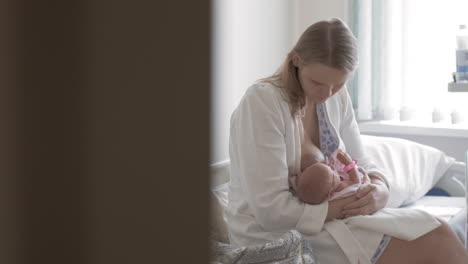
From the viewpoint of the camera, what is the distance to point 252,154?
1.68 m

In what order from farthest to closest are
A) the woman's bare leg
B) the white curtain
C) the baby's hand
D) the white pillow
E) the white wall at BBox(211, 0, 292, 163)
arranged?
the white curtain < the white wall at BBox(211, 0, 292, 163) < the white pillow < the baby's hand < the woman's bare leg

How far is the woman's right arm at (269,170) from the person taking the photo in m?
1.67

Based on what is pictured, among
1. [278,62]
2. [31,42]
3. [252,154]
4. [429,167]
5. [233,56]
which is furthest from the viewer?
[278,62]

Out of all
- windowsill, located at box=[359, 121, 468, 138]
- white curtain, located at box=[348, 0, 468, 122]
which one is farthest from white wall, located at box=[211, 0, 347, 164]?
windowsill, located at box=[359, 121, 468, 138]

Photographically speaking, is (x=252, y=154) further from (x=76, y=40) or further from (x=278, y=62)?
(x=278, y=62)

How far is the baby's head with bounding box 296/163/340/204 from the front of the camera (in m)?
1.66

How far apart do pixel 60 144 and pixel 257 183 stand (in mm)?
1591

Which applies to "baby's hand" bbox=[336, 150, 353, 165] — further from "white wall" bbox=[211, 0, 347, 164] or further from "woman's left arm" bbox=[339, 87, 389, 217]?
"white wall" bbox=[211, 0, 347, 164]

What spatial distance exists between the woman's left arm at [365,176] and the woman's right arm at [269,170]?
12cm

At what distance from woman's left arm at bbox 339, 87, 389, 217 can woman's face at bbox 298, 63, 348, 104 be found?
24cm

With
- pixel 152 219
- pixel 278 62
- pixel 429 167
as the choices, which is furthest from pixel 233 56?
pixel 152 219

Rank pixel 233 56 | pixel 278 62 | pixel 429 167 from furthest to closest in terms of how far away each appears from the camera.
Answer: pixel 278 62 < pixel 233 56 < pixel 429 167

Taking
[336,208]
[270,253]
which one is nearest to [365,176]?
[336,208]

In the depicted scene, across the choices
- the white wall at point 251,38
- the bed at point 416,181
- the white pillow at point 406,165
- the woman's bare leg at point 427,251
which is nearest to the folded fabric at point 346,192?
the woman's bare leg at point 427,251
